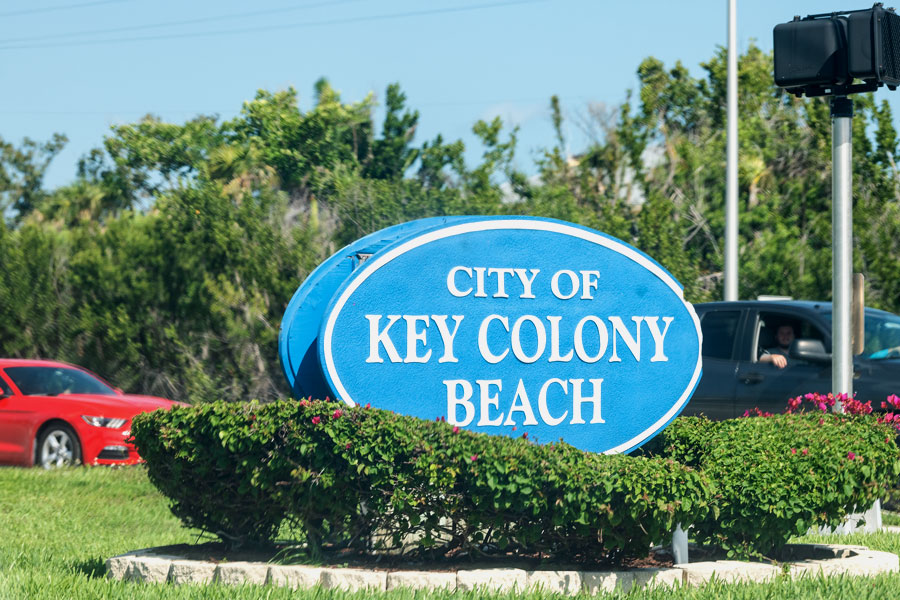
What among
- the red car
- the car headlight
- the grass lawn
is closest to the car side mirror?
the grass lawn

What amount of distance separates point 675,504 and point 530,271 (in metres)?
1.59

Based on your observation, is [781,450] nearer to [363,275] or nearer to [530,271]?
[530,271]

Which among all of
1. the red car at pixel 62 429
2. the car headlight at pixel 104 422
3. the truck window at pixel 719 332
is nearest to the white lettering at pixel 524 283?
the truck window at pixel 719 332

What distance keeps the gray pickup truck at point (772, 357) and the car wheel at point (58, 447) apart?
23.0 ft

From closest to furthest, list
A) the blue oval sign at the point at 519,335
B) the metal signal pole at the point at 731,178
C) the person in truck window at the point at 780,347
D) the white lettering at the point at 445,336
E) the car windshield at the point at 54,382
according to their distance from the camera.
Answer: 1. the blue oval sign at the point at 519,335
2. the white lettering at the point at 445,336
3. the person in truck window at the point at 780,347
4. the car windshield at the point at 54,382
5. the metal signal pole at the point at 731,178

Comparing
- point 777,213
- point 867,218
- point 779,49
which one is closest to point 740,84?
point 777,213

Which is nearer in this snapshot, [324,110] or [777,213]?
[777,213]

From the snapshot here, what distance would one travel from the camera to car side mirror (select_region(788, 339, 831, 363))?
9.31 m

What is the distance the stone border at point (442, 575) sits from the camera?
211 inches

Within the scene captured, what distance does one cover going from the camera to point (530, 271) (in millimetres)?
6301

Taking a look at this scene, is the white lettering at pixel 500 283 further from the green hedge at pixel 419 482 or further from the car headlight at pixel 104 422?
the car headlight at pixel 104 422

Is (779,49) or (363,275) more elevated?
(779,49)

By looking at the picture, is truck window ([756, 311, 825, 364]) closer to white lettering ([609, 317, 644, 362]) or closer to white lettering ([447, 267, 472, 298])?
white lettering ([609, 317, 644, 362])

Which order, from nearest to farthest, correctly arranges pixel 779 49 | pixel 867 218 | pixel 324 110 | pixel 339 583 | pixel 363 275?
pixel 339 583 → pixel 363 275 → pixel 779 49 → pixel 867 218 → pixel 324 110
